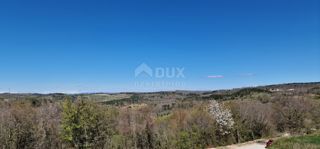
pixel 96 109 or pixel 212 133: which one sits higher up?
pixel 96 109

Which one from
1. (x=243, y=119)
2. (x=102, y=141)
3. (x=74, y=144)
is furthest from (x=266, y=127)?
(x=74, y=144)

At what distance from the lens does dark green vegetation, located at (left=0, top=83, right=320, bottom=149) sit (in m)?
23.9

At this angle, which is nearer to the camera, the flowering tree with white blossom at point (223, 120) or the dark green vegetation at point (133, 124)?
the dark green vegetation at point (133, 124)

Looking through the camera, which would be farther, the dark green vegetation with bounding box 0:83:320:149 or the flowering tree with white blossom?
the flowering tree with white blossom

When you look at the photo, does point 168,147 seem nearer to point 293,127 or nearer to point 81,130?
point 81,130

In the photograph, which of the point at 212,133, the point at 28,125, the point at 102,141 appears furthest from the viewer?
the point at 212,133

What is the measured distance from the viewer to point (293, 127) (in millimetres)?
38188

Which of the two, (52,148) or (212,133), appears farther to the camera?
(212,133)

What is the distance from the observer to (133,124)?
2914 centimetres

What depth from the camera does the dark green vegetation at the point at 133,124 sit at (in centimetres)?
2388

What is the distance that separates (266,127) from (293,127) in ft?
12.6

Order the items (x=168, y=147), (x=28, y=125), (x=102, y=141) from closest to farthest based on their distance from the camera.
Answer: (x=28, y=125), (x=102, y=141), (x=168, y=147)

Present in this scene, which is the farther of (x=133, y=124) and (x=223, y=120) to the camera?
(x=223, y=120)

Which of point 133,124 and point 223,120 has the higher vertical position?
point 133,124
